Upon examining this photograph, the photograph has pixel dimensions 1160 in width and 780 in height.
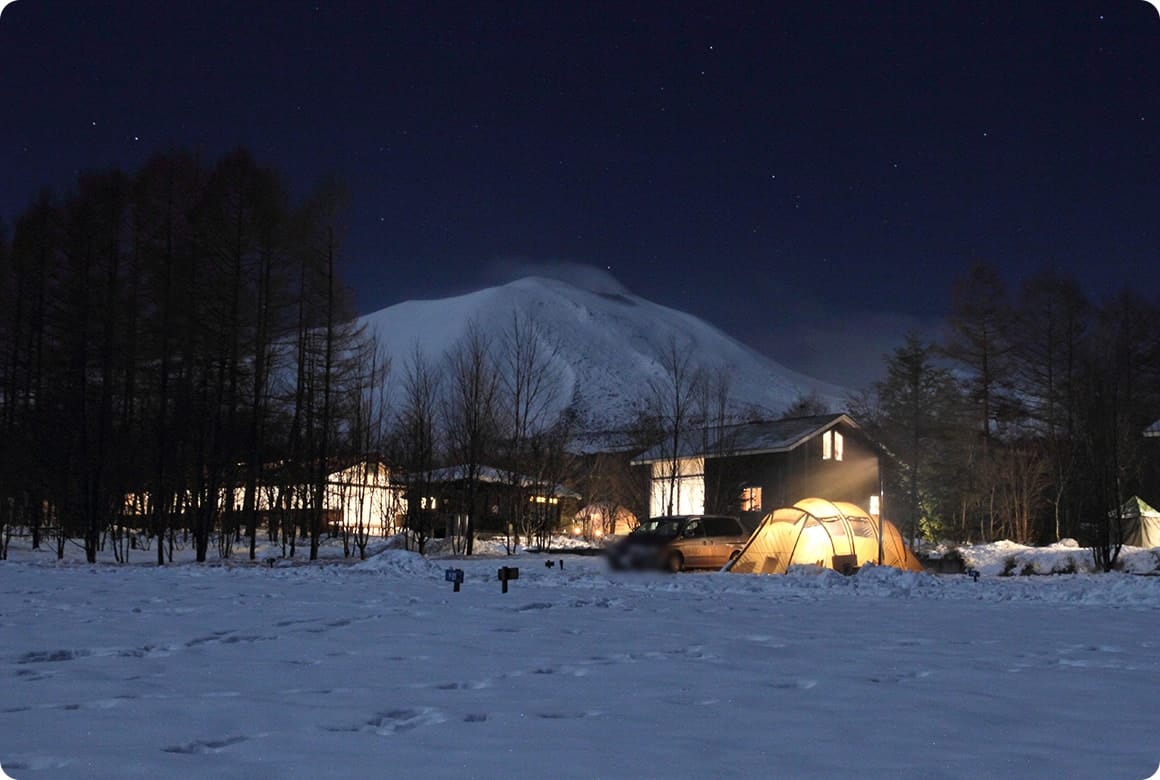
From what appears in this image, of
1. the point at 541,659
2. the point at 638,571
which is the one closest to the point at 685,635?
the point at 541,659

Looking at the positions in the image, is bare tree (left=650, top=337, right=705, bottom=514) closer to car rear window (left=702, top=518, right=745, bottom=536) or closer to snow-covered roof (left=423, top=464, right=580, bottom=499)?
snow-covered roof (left=423, top=464, right=580, bottom=499)

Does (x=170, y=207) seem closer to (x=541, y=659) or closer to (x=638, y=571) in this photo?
(x=638, y=571)

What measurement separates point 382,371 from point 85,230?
33.7ft

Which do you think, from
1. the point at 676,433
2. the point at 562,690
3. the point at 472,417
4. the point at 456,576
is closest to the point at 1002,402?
the point at 676,433

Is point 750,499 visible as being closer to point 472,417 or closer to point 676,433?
point 676,433

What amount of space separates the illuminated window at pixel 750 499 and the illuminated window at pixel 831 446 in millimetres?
3606

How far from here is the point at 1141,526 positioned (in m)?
37.5

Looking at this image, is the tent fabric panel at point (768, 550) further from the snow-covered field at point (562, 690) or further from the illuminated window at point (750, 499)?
the illuminated window at point (750, 499)

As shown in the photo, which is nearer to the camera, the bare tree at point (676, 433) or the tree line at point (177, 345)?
the tree line at point (177, 345)

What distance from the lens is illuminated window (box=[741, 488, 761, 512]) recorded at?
4600 cm

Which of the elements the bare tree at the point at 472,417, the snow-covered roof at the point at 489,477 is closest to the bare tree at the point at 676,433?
the snow-covered roof at the point at 489,477

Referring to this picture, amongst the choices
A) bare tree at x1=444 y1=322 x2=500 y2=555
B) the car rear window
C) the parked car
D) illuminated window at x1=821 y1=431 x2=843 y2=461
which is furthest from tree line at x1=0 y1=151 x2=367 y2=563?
illuminated window at x1=821 y1=431 x2=843 y2=461

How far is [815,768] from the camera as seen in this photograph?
4.46 metres

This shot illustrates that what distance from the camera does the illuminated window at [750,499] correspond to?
151 ft
